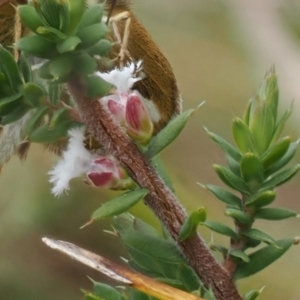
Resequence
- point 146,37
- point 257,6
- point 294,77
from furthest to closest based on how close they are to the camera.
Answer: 1. point 257,6
2. point 294,77
3. point 146,37

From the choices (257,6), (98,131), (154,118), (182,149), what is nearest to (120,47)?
(154,118)

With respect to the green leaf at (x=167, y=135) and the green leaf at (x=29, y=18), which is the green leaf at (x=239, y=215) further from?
the green leaf at (x=29, y=18)

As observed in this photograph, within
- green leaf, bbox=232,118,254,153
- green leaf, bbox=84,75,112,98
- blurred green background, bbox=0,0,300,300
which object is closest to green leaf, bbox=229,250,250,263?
green leaf, bbox=232,118,254,153

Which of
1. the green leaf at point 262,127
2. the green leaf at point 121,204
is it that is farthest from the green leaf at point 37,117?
the green leaf at point 262,127

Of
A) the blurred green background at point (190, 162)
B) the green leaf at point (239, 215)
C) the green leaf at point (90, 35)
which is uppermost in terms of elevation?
the green leaf at point (90, 35)

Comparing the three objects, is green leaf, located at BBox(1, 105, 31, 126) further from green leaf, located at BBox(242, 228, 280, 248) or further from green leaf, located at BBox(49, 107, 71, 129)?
green leaf, located at BBox(242, 228, 280, 248)

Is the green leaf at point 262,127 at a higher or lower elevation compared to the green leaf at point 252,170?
higher

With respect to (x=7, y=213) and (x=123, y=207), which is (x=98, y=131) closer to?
(x=123, y=207)
